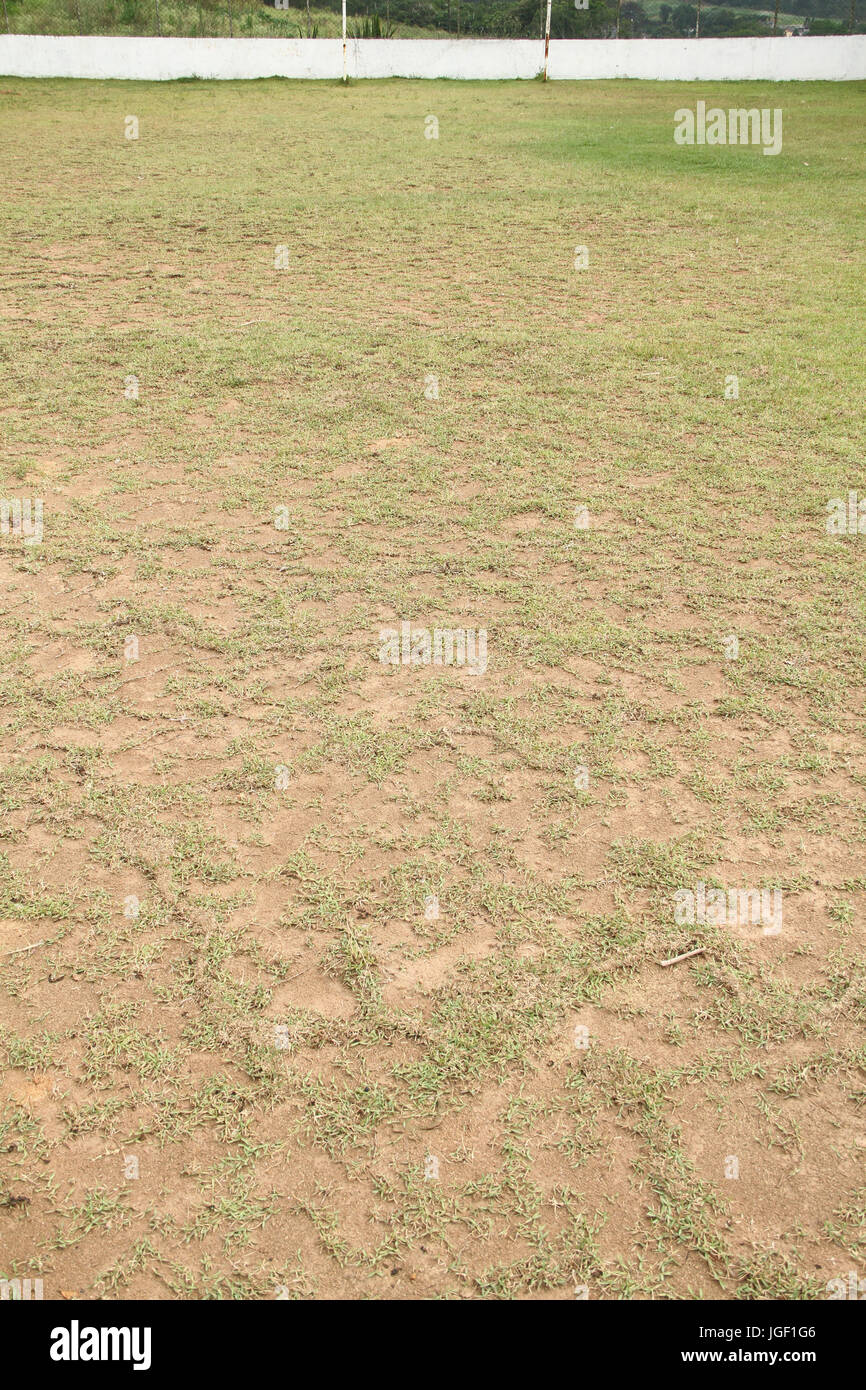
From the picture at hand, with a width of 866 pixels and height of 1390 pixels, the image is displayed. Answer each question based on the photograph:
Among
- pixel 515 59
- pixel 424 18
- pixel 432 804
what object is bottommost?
pixel 432 804

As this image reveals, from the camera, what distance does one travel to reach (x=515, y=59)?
23172mm

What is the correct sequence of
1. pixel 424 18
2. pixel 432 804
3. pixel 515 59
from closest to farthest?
pixel 432 804 < pixel 515 59 < pixel 424 18

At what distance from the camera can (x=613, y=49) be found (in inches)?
901

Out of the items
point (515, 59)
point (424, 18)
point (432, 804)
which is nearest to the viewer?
point (432, 804)

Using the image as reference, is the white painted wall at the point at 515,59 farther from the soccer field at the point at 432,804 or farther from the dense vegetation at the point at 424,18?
the soccer field at the point at 432,804

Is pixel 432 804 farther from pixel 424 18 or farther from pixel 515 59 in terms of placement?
pixel 424 18

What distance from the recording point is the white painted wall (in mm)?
21734

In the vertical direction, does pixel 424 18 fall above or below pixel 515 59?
above

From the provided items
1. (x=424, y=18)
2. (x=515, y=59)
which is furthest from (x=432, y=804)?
(x=424, y=18)

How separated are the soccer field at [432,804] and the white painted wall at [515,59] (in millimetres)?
17953

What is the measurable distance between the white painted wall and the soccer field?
17953mm

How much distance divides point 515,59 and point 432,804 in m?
25.0

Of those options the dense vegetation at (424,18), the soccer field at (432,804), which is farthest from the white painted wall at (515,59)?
the soccer field at (432,804)
